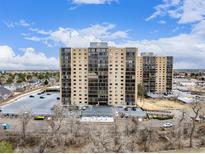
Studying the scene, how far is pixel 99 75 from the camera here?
16234 millimetres

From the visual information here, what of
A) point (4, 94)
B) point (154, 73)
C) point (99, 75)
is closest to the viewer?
point (99, 75)

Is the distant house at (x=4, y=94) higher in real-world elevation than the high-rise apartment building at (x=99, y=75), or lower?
lower

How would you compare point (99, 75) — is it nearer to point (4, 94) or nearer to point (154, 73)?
point (4, 94)

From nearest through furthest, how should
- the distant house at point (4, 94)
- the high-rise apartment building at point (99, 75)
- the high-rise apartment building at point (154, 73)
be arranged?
the high-rise apartment building at point (99, 75) → the distant house at point (4, 94) → the high-rise apartment building at point (154, 73)

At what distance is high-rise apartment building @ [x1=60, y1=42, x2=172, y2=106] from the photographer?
1620 centimetres

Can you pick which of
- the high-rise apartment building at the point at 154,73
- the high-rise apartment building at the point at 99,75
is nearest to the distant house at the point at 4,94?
the high-rise apartment building at the point at 99,75

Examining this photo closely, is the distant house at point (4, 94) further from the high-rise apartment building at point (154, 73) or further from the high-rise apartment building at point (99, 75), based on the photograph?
the high-rise apartment building at point (154, 73)

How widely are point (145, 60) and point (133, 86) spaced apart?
25.2 feet

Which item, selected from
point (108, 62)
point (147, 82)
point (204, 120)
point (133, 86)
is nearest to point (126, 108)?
point (133, 86)

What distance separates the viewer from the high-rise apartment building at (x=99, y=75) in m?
16.2

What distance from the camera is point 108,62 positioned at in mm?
16281

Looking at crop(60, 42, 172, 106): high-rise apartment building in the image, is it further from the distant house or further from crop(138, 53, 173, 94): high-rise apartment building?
crop(138, 53, 173, 94): high-rise apartment building

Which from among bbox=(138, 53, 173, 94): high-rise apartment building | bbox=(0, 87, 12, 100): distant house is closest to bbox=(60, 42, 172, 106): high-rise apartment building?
bbox=(0, 87, 12, 100): distant house

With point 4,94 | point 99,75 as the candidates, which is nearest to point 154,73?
point 99,75
